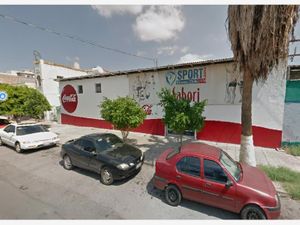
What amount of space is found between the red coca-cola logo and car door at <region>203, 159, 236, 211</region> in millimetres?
14420

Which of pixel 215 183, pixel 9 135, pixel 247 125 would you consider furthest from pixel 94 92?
pixel 215 183

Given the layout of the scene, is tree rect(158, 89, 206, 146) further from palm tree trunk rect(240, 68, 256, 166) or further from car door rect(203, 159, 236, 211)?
car door rect(203, 159, 236, 211)

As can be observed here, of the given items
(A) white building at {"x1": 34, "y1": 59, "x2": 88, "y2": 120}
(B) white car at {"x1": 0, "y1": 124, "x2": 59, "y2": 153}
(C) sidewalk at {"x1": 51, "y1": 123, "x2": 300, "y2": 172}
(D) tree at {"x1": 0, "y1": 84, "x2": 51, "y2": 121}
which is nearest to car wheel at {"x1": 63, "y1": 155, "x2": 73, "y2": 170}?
(C) sidewalk at {"x1": 51, "y1": 123, "x2": 300, "y2": 172}

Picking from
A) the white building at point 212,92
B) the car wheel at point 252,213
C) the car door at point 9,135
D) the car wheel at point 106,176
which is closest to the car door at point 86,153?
the car wheel at point 106,176

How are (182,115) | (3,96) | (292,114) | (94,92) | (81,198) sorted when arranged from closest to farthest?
1. (81,198)
2. (182,115)
3. (292,114)
4. (3,96)
5. (94,92)

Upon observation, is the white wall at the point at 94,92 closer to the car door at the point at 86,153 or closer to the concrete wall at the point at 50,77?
the concrete wall at the point at 50,77

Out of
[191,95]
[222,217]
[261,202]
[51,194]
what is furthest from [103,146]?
[191,95]

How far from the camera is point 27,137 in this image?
30.8 ft

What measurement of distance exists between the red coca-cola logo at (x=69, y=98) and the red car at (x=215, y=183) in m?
13.4

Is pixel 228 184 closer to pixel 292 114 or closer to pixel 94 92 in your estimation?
pixel 292 114

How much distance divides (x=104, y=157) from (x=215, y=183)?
356 cm

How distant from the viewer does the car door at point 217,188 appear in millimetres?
4168

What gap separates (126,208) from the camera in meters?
4.72

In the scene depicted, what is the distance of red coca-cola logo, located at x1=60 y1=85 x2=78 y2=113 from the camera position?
16438 mm
